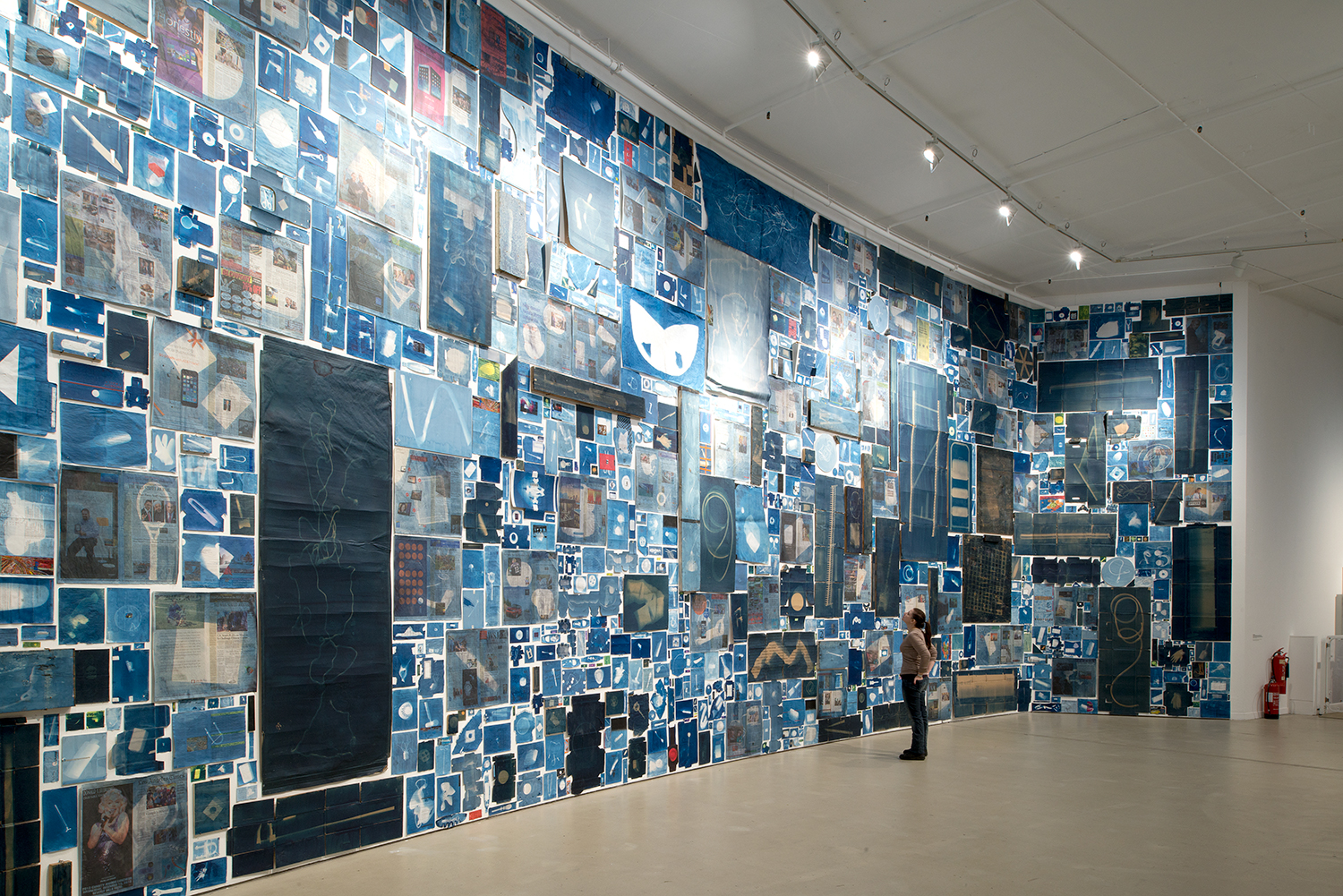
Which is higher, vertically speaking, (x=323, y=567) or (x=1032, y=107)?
(x=1032, y=107)

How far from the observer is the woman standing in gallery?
337 inches

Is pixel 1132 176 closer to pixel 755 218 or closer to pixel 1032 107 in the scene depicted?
pixel 1032 107

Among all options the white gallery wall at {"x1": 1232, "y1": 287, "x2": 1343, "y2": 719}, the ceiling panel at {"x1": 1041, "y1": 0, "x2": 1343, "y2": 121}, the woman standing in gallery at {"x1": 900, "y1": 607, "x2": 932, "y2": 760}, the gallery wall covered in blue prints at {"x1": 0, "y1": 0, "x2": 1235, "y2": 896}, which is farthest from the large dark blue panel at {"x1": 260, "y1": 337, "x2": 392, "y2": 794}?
the white gallery wall at {"x1": 1232, "y1": 287, "x2": 1343, "y2": 719}

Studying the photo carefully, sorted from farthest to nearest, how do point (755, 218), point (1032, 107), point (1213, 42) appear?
point (755, 218), point (1032, 107), point (1213, 42)

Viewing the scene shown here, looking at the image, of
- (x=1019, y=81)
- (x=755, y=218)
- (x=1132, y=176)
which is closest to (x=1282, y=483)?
(x=1132, y=176)

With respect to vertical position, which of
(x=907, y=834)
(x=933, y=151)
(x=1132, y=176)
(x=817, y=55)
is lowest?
(x=907, y=834)

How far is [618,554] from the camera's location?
7.43 meters

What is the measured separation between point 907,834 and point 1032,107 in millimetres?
6082

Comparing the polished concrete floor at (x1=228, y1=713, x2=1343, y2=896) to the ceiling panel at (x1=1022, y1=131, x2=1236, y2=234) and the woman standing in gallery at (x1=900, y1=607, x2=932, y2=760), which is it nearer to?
the woman standing in gallery at (x1=900, y1=607, x2=932, y2=760)

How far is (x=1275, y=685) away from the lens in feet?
40.1

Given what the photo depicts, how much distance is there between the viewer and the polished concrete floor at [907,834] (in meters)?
5.06

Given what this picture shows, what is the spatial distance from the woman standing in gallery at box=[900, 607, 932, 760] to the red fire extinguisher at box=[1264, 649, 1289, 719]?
625 centimetres

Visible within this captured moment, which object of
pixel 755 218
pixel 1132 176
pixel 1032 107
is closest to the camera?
pixel 1032 107

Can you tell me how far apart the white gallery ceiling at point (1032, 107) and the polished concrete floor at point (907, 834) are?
18.4 ft
